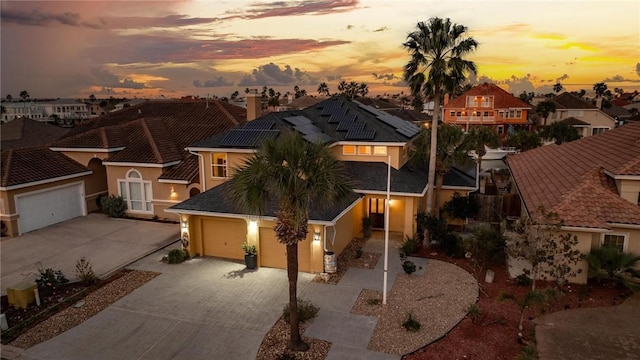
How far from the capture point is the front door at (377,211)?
2158 cm

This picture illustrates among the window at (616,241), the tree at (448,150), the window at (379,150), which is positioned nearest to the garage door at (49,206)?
the window at (379,150)

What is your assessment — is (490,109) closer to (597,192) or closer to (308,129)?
(308,129)

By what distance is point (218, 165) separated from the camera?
70.0ft

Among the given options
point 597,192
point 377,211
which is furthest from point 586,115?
point 377,211

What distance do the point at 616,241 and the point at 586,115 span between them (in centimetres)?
6088

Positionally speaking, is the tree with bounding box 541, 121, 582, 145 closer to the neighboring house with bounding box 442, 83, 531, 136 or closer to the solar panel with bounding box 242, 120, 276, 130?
the neighboring house with bounding box 442, 83, 531, 136

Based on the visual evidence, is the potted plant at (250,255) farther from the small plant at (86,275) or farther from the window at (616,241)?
the window at (616,241)

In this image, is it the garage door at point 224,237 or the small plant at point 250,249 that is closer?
the small plant at point 250,249

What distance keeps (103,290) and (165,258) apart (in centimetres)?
307

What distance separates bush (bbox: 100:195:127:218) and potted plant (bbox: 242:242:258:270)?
1179 cm

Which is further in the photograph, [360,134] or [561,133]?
[561,133]

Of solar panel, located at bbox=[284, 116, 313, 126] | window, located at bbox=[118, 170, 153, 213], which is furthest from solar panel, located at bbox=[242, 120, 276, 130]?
window, located at bbox=[118, 170, 153, 213]

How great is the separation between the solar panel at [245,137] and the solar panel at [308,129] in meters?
1.33

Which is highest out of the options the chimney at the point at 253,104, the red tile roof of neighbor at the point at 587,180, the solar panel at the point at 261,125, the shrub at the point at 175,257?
the chimney at the point at 253,104
